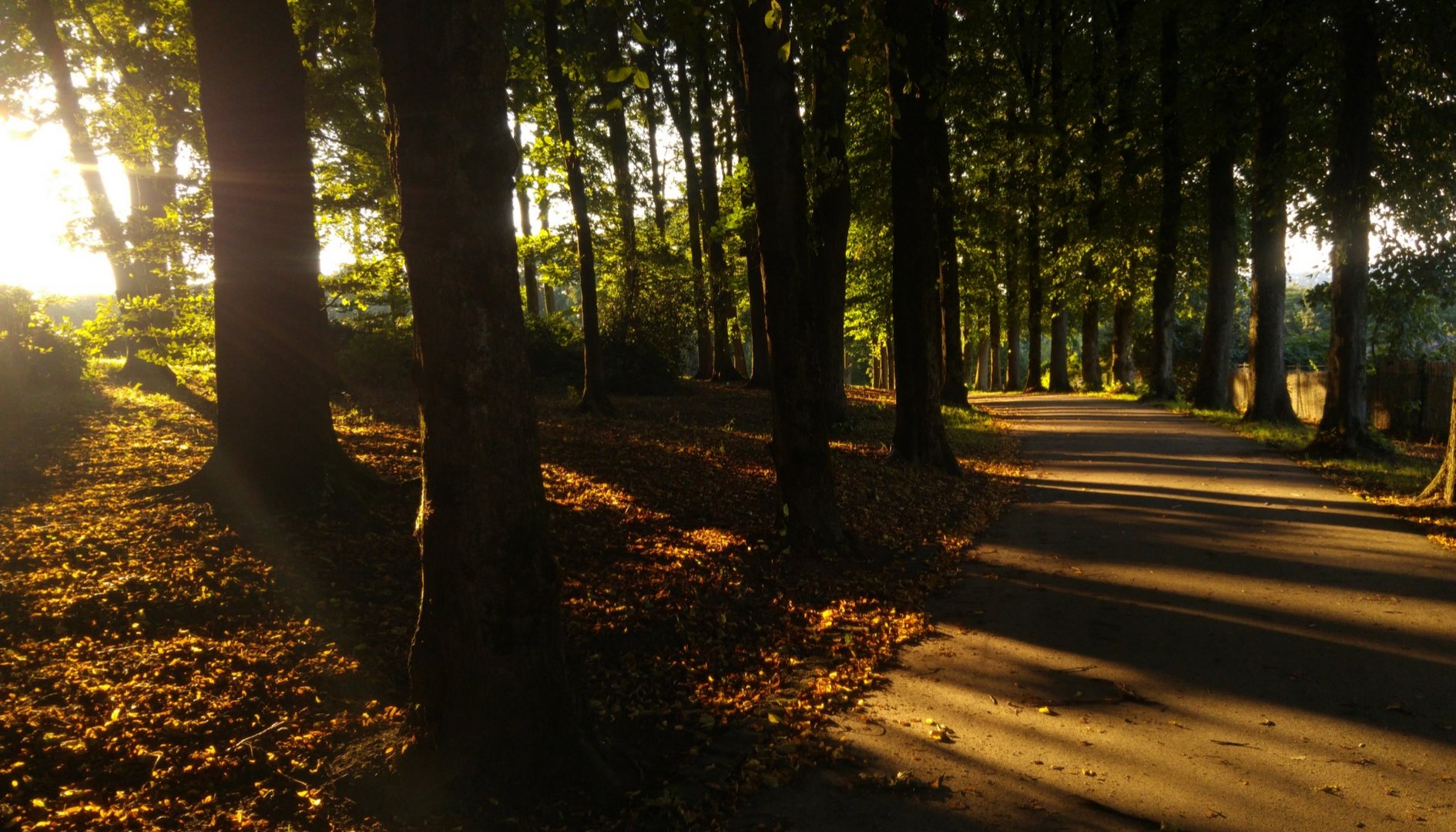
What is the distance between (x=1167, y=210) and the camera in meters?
23.1

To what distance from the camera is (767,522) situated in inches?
360

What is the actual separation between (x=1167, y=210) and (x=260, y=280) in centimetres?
2317

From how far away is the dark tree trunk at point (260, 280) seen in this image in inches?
300

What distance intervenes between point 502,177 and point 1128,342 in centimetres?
3397

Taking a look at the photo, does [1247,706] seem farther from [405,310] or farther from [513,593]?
[405,310]

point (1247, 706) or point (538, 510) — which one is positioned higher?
point (538, 510)

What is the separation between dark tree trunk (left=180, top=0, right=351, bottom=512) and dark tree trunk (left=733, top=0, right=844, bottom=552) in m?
4.42

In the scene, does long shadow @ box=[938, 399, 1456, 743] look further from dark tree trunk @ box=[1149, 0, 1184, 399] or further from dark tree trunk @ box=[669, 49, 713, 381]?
dark tree trunk @ box=[669, 49, 713, 381]

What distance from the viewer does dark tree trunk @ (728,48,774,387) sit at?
933 centimetres

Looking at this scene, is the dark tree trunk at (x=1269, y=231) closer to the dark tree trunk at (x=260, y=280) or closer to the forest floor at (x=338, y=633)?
the forest floor at (x=338, y=633)

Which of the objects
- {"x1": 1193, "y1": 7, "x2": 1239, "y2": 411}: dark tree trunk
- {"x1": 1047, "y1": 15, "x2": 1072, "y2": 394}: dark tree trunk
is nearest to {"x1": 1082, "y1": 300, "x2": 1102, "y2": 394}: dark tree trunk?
{"x1": 1047, "y1": 15, "x2": 1072, "y2": 394}: dark tree trunk

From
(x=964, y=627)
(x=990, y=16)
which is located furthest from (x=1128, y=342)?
(x=964, y=627)

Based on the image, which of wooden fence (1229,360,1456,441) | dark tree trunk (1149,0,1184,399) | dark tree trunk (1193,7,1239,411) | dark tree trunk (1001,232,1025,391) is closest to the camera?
wooden fence (1229,360,1456,441)

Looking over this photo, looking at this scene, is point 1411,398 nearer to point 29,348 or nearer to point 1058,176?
point 1058,176
